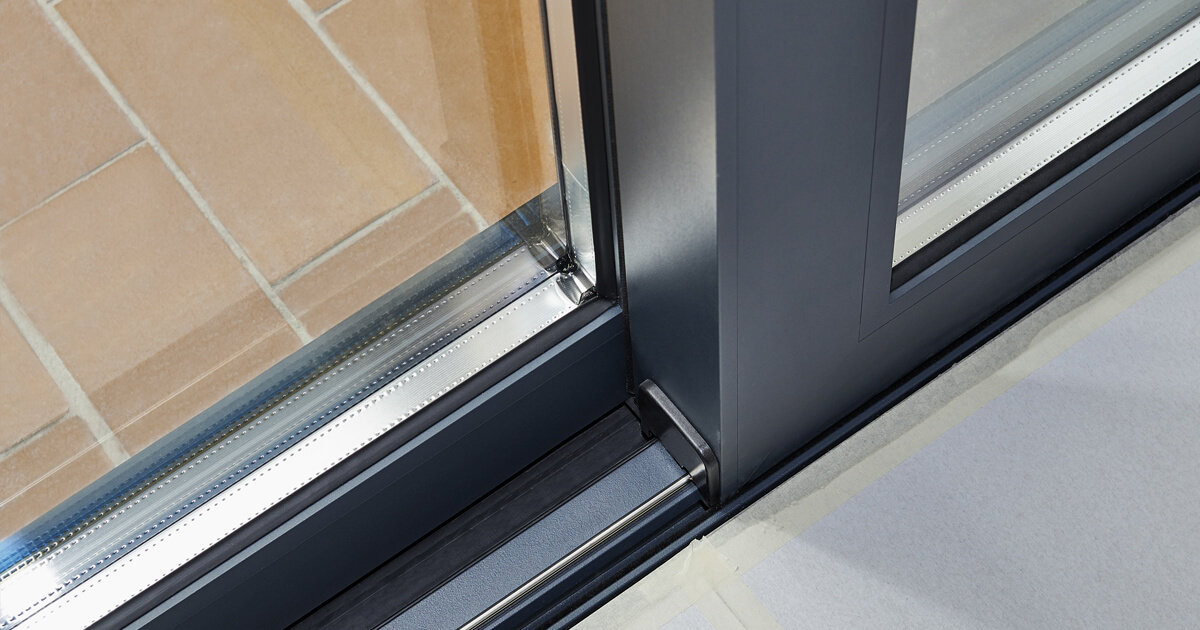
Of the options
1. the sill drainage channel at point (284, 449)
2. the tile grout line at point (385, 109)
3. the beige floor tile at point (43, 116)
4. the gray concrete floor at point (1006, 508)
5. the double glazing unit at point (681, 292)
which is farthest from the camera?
the gray concrete floor at point (1006, 508)

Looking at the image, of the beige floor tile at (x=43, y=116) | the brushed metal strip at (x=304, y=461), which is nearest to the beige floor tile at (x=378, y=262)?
the brushed metal strip at (x=304, y=461)

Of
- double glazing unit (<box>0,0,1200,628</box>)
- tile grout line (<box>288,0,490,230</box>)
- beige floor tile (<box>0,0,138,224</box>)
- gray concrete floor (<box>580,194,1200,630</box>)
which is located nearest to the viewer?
beige floor tile (<box>0,0,138,224</box>)

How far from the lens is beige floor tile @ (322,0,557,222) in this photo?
32.6 inches

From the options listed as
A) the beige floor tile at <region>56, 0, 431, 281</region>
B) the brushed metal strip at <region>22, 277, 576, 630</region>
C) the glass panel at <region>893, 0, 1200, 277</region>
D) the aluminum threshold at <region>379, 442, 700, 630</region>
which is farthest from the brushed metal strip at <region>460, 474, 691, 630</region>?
the beige floor tile at <region>56, 0, 431, 281</region>

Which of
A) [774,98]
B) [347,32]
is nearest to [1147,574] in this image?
[774,98]

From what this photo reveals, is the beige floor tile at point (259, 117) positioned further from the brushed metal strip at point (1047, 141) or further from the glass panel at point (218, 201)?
the brushed metal strip at point (1047, 141)

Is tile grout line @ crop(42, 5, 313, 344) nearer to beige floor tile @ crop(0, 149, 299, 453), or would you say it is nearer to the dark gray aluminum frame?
beige floor tile @ crop(0, 149, 299, 453)

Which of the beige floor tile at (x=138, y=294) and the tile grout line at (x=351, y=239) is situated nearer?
the beige floor tile at (x=138, y=294)

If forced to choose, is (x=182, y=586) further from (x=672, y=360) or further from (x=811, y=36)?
(x=811, y=36)

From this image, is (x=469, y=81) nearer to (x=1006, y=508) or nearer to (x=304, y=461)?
(x=304, y=461)

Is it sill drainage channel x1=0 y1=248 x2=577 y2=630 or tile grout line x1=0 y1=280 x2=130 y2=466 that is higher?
tile grout line x1=0 y1=280 x2=130 y2=466

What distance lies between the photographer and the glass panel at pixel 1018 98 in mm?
1129

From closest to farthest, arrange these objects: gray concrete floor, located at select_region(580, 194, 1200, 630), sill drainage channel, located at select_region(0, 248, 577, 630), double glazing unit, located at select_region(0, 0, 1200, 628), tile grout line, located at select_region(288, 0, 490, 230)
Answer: tile grout line, located at select_region(288, 0, 490, 230)
double glazing unit, located at select_region(0, 0, 1200, 628)
sill drainage channel, located at select_region(0, 248, 577, 630)
gray concrete floor, located at select_region(580, 194, 1200, 630)

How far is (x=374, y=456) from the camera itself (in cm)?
110
